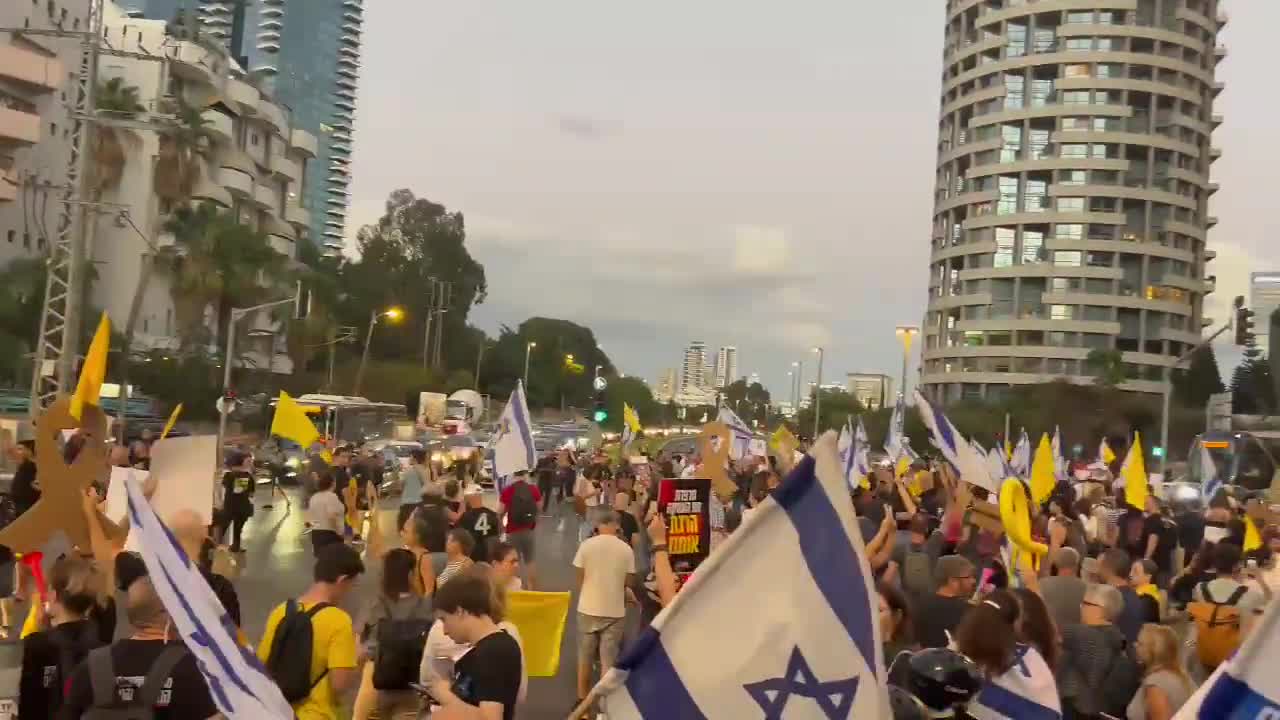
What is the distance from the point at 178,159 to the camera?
193 ft

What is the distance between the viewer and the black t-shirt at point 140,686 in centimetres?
471

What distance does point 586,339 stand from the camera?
479 ft

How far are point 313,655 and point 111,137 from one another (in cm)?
5467

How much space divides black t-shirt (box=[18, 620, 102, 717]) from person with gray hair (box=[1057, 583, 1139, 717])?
448cm

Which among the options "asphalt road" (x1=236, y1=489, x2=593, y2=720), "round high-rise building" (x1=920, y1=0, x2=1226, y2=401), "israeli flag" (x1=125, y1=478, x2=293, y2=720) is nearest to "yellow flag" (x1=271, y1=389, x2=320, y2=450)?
"asphalt road" (x1=236, y1=489, x2=593, y2=720)

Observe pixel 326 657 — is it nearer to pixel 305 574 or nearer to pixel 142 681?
pixel 142 681

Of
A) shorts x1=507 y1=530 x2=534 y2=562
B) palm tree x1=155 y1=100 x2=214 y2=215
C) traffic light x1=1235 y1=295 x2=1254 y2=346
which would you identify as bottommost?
shorts x1=507 y1=530 x2=534 y2=562

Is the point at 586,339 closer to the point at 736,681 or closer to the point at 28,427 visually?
the point at 28,427

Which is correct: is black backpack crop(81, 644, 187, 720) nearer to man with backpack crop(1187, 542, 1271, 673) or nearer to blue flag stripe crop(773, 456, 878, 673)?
blue flag stripe crop(773, 456, 878, 673)

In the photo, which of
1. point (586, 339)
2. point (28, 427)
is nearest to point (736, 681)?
point (28, 427)

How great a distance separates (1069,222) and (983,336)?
10.4 meters

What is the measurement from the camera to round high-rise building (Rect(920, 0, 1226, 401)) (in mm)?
102062

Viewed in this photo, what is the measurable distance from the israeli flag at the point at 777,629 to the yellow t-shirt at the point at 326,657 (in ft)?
8.10

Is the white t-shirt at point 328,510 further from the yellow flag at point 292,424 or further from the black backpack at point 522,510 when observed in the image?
the yellow flag at point 292,424
